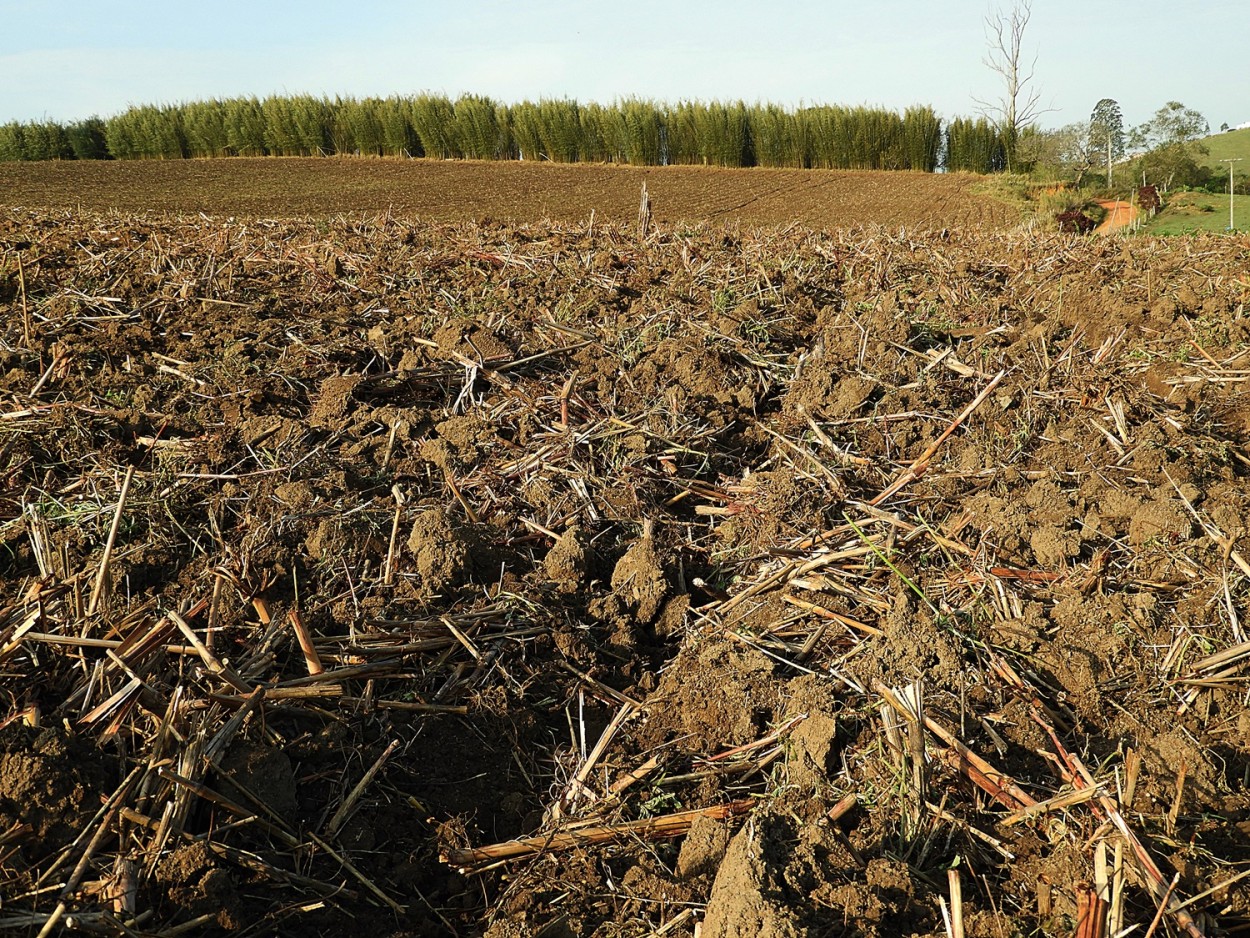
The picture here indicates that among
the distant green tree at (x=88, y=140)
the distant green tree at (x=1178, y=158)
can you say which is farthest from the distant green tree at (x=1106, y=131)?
the distant green tree at (x=88, y=140)

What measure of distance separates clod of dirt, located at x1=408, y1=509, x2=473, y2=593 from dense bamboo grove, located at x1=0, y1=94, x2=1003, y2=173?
32.1 m

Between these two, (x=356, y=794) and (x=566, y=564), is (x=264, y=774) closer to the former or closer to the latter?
(x=356, y=794)

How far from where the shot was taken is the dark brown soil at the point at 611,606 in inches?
74.7

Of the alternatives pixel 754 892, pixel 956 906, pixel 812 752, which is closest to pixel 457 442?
pixel 812 752

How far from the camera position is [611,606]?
277 centimetres

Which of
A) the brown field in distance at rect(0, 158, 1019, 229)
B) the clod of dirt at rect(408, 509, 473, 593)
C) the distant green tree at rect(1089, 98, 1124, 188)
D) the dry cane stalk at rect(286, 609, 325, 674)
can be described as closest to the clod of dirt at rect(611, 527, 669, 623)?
the clod of dirt at rect(408, 509, 473, 593)

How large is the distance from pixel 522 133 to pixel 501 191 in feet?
31.0

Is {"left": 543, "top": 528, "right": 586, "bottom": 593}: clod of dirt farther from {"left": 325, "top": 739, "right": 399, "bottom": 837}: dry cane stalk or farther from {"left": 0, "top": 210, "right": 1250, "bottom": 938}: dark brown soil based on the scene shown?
{"left": 325, "top": 739, "right": 399, "bottom": 837}: dry cane stalk

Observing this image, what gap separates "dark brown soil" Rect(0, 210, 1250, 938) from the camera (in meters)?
1.90

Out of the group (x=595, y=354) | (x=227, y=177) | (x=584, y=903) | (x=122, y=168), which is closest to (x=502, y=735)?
(x=584, y=903)

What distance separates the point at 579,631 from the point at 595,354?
185cm

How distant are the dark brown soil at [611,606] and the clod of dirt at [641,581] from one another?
22mm

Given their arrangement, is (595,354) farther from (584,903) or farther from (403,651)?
(584,903)

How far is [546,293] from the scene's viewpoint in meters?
4.93
